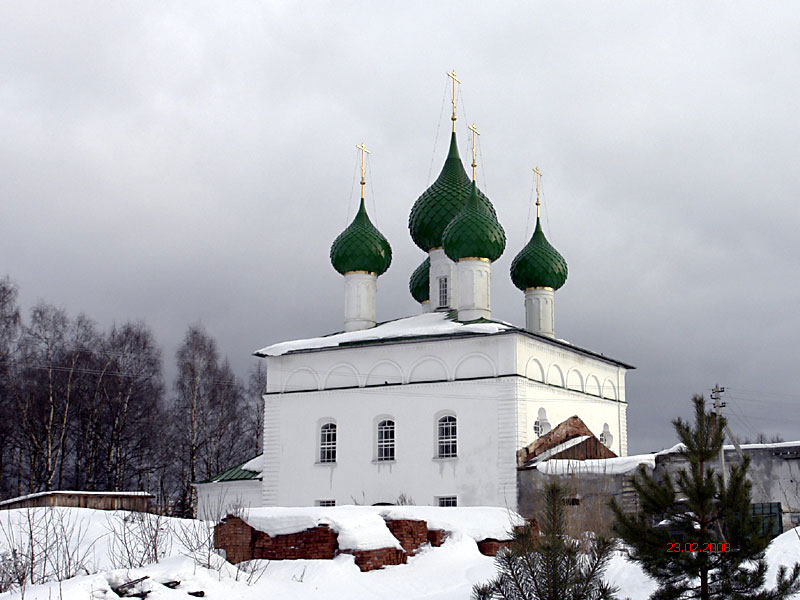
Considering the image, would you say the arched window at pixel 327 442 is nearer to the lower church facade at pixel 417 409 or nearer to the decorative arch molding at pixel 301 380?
the lower church facade at pixel 417 409

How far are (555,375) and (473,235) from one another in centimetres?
387

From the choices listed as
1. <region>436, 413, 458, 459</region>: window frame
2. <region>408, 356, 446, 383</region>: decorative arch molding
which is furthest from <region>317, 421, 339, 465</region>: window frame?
<region>436, 413, 458, 459</region>: window frame

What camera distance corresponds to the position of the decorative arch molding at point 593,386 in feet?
81.7

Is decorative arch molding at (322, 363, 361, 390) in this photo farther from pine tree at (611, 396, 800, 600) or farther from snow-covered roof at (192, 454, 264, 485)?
pine tree at (611, 396, 800, 600)

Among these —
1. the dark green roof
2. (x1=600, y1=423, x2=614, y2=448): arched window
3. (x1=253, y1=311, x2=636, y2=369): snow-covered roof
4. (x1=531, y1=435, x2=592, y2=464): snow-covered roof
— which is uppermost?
(x1=253, y1=311, x2=636, y2=369): snow-covered roof

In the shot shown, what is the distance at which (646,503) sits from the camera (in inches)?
334

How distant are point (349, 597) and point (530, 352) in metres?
12.6

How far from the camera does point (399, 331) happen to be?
76.6 ft

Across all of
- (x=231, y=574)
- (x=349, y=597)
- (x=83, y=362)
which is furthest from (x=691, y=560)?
(x=83, y=362)

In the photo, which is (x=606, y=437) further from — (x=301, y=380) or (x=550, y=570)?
(x=550, y=570)

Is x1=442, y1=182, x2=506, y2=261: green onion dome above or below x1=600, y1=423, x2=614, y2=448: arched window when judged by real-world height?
above

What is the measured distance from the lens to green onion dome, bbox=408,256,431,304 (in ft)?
90.7

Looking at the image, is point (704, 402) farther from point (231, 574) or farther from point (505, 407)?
point (505, 407)

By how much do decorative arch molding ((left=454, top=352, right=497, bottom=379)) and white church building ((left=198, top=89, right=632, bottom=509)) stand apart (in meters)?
0.03
